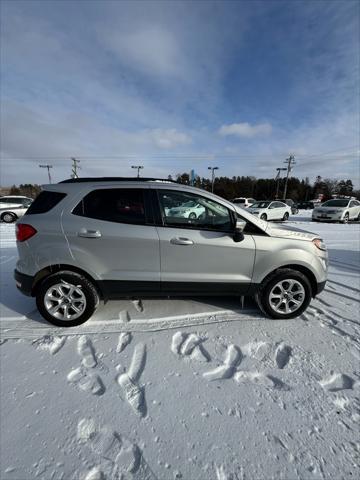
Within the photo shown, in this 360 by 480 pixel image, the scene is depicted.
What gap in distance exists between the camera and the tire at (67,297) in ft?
9.87

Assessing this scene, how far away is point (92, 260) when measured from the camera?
3.01 meters

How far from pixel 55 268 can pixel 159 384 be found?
181cm

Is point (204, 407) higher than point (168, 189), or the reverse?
point (168, 189)

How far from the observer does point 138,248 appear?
3008 millimetres

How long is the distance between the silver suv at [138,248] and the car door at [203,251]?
0.01 meters

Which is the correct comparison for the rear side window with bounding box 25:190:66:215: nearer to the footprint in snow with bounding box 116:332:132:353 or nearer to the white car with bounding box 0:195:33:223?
the footprint in snow with bounding box 116:332:132:353

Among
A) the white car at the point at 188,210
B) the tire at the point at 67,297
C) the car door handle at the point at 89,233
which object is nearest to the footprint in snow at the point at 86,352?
the tire at the point at 67,297

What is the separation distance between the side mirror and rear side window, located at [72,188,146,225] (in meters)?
1.13

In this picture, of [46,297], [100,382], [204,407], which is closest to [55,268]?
[46,297]

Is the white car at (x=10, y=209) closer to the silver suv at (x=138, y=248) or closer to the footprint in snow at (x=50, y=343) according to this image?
the silver suv at (x=138, y=248)

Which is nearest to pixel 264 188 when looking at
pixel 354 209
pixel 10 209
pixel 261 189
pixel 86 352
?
pixel 261 189

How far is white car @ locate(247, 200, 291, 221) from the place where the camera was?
17297mm

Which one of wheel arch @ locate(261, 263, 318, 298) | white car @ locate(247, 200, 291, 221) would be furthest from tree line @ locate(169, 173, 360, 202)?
wheel arch @ locate(261, 263, 318, 298)

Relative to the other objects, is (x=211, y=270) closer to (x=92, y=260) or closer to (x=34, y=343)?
(x=92, y=260)
